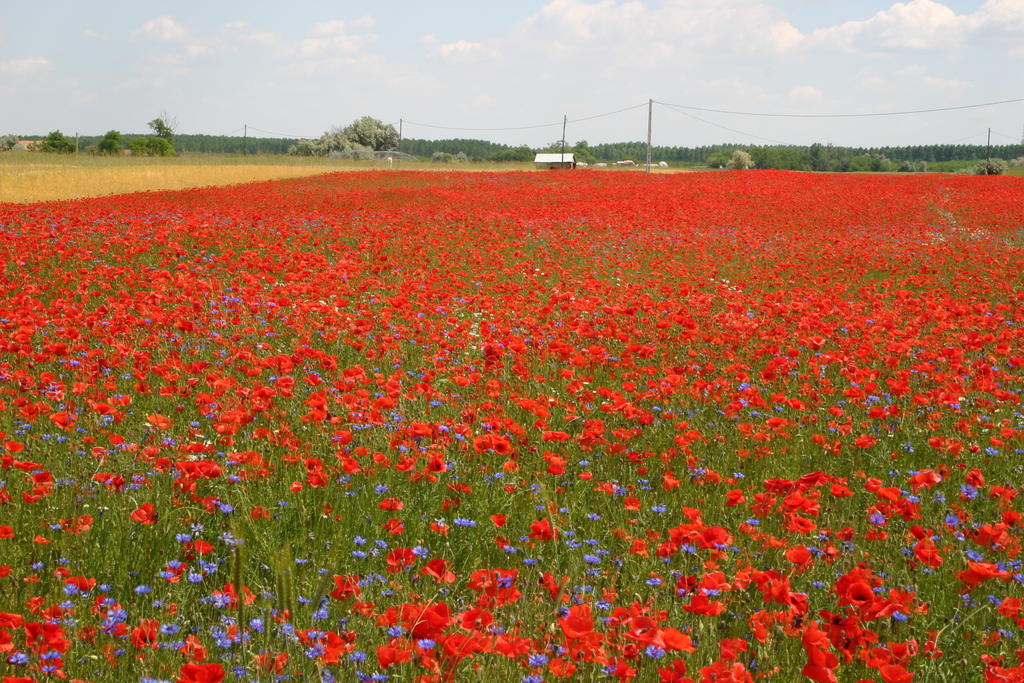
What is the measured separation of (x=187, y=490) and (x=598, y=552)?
6.26 feet

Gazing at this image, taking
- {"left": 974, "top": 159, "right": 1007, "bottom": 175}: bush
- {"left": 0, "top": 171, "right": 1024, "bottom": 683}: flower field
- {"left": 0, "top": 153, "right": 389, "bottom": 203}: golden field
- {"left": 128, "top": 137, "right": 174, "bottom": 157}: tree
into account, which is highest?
{"left": 128, "top": 137, "right": 174, "bottom": 157}: tree

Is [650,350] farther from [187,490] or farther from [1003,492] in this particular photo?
[187,490]

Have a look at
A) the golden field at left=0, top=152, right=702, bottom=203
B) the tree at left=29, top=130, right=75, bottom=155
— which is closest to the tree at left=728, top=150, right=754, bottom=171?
the golden field at left=0, top=152, right=702, bottom=203

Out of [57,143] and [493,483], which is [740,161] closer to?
[57,143]

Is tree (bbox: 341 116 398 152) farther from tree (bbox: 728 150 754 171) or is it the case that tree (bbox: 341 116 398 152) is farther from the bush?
the bush

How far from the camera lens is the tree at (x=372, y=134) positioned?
341 feet

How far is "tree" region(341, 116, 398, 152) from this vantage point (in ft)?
341

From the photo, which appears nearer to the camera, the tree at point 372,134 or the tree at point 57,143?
the tree at point 57,143

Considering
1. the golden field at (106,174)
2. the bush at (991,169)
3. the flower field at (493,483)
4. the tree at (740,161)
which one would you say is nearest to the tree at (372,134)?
the tree at (740,161)

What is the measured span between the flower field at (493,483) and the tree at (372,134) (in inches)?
3743

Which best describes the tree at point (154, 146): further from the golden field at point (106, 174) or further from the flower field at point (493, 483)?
the flower field at point (493, 483)

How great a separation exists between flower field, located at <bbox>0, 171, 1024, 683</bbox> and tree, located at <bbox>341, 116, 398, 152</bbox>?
312 feet

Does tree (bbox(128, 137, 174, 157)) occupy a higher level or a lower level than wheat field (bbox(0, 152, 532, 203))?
higher

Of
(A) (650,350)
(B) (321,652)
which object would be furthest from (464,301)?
(B) (321,652)
